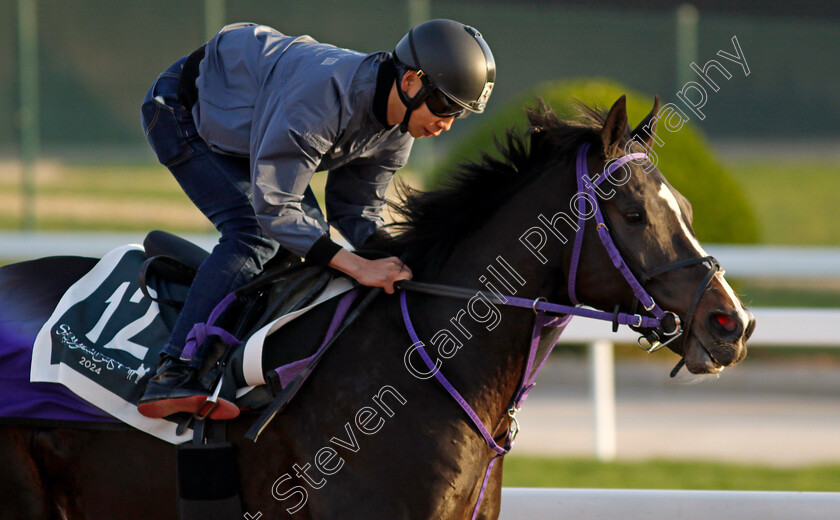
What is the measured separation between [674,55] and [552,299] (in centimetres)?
947

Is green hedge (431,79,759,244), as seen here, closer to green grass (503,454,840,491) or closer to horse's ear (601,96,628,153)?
green grass (503,454,840,491)

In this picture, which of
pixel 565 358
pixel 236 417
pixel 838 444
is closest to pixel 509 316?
pixel 236 417

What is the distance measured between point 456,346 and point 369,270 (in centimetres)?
33

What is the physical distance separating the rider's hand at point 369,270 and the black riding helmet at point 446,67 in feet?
1.44

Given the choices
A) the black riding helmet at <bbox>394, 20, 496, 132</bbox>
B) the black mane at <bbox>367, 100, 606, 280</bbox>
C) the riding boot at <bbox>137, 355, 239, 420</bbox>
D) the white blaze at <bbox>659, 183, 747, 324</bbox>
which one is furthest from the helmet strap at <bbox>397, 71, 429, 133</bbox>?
the riding boot at <bbox>137, 355, 239, 420</bbox>

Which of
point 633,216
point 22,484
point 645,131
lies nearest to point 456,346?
point 633,216

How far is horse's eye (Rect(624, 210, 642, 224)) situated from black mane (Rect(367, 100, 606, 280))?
0.29 meters

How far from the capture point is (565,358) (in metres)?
8.46

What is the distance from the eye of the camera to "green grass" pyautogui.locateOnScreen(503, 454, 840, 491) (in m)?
4.84

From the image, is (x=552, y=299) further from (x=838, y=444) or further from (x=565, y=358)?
(x=565, y=358)

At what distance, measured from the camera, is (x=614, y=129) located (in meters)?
2.60

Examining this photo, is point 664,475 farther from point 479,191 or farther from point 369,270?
point 369,270

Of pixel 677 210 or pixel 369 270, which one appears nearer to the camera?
pixel 677 210

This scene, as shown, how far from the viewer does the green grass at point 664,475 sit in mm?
4836
